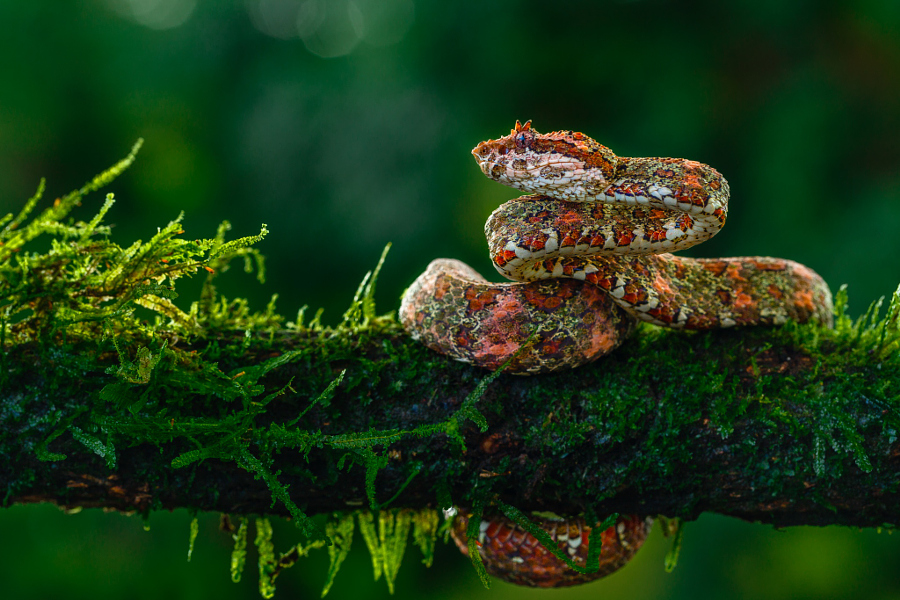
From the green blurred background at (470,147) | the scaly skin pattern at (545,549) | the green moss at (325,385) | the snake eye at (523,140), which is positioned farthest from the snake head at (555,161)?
the green blurred background at (470,147)

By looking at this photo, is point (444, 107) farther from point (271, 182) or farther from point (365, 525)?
point (365, 525)

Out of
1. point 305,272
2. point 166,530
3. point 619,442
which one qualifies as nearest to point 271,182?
point 305,272

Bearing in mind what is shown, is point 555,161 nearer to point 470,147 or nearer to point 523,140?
point 523,140

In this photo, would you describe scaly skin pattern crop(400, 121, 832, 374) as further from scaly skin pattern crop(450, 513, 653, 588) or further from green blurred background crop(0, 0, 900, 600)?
green blurred background crop(0, 0, 900, 600)

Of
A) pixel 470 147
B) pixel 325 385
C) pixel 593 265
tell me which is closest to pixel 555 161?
pixel 593 265

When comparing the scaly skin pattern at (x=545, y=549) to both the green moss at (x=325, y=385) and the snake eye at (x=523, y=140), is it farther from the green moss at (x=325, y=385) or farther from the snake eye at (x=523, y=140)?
the snake eye at (x=523, y=140)

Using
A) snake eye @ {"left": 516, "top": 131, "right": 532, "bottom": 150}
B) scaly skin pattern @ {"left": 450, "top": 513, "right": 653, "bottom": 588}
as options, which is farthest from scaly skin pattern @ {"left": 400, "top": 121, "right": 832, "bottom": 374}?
scaly skin pattern @ {"left": 450, "top": 513, "right": 653, "bottom": 588}
